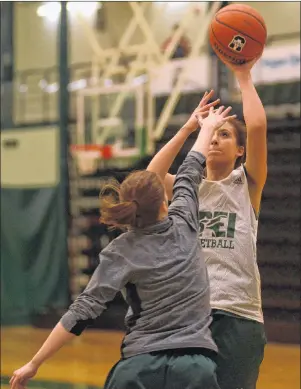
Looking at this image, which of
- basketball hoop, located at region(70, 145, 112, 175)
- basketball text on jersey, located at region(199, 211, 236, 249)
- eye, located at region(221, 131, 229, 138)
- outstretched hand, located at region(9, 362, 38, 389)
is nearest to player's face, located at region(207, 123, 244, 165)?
eye, located at region(221, 131, 229, 138)

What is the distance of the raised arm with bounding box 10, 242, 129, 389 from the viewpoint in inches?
91.8

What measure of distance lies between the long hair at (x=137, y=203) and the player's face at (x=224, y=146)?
20.8 inches

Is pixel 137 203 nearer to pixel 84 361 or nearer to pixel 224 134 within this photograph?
pixel 224 134

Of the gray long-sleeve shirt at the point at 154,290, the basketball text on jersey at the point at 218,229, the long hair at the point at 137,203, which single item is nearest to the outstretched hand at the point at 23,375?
the gray long-sleeve shirt at the point at 154,290

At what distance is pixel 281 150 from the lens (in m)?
7.79

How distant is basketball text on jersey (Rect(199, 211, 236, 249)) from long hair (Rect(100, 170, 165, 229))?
0.45m

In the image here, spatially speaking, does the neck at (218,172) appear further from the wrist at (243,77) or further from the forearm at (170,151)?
the wrist at (243,77)

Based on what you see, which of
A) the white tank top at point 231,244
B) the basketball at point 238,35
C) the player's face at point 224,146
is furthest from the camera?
the basketball at point 238,35

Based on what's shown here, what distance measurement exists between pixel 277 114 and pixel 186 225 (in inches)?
227

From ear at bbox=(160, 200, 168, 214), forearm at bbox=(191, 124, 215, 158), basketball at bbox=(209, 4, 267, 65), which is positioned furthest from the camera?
basketball at bbox=(209, 4, 267, 65)

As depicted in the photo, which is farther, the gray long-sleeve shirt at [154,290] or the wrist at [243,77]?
the wrist at [243,77]

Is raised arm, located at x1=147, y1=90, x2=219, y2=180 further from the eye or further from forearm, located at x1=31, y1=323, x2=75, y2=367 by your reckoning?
forearm, located at x1=31, y1=323, x2=75, y2=367

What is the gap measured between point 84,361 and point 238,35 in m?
3.78

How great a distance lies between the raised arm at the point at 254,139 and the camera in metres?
2.84
